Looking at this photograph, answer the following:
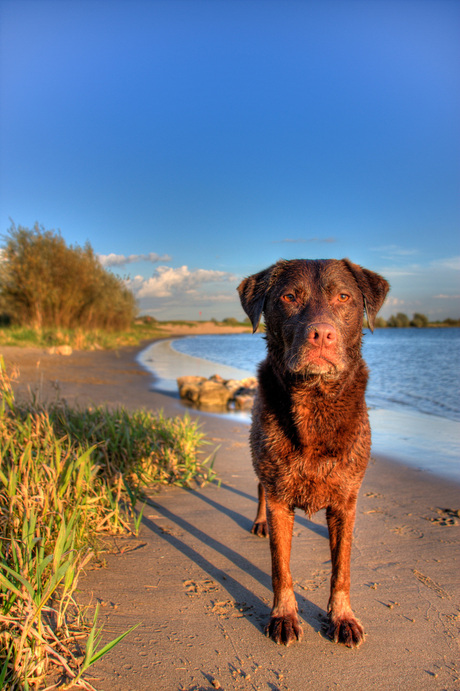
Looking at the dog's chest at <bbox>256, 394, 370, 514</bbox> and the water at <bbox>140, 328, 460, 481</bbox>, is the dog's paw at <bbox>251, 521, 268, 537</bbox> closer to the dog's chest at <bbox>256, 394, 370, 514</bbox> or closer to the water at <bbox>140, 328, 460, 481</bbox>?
the dog's chest at <bbox>256, 394, 370, 514</bbox>

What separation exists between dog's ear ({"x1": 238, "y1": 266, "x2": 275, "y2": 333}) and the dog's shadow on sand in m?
1.74

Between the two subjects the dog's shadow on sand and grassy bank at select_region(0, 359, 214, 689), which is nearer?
grassy bank at select_region(0, 359, 214, 689)

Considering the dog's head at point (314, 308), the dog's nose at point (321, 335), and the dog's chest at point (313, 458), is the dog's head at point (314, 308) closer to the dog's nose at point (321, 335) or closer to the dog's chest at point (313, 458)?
the dog's nose at point (321, 335)

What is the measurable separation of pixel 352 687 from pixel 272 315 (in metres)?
2.06

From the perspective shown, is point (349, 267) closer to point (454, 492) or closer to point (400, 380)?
point (454, 492)

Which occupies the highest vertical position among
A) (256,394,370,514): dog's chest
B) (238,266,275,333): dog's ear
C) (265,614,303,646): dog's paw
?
(238,266,275,333): dog's ear

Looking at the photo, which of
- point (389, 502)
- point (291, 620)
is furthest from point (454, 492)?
point (291, 620)

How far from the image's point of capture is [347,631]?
2307 mm

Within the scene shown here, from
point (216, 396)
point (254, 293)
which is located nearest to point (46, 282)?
point (216, 396)

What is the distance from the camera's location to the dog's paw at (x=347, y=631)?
2293 mm

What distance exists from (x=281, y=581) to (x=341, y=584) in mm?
368

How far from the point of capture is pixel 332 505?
2570mm

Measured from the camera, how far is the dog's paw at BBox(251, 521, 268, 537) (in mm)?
3526

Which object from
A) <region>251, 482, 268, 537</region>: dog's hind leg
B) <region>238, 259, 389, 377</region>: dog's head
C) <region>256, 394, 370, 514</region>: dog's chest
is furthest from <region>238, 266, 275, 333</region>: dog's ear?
<region>251, 482, 268, 537</region>: dog's hind leg
